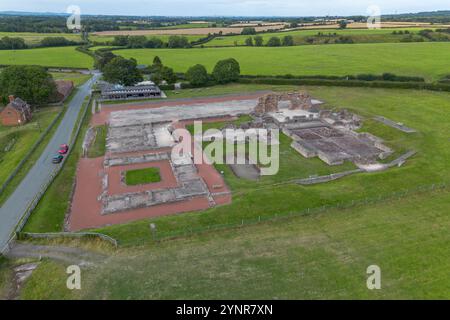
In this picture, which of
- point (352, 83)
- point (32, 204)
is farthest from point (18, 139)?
point (352, 83)

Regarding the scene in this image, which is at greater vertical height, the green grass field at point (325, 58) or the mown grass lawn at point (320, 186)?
the green grass field at point (325, 58)

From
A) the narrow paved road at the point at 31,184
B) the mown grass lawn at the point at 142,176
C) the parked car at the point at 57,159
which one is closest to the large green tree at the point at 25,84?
the narrow paved road at the point at 31,184

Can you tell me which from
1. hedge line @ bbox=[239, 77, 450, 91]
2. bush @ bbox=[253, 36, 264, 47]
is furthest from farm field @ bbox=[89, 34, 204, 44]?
hedge line @ bbox=[239, 77, 450, 91]

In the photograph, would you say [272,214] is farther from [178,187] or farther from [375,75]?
[375,75]

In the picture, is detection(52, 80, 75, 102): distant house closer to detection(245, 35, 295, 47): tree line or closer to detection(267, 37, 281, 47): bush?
detection(245, 35, 295, 47): tree line

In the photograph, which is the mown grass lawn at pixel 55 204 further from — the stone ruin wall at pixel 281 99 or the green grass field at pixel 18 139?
the stone ruin wall at pixel 281 99

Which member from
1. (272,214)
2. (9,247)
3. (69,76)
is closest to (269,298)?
(272,214)

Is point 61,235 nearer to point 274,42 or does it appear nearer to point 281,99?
point 281,99
